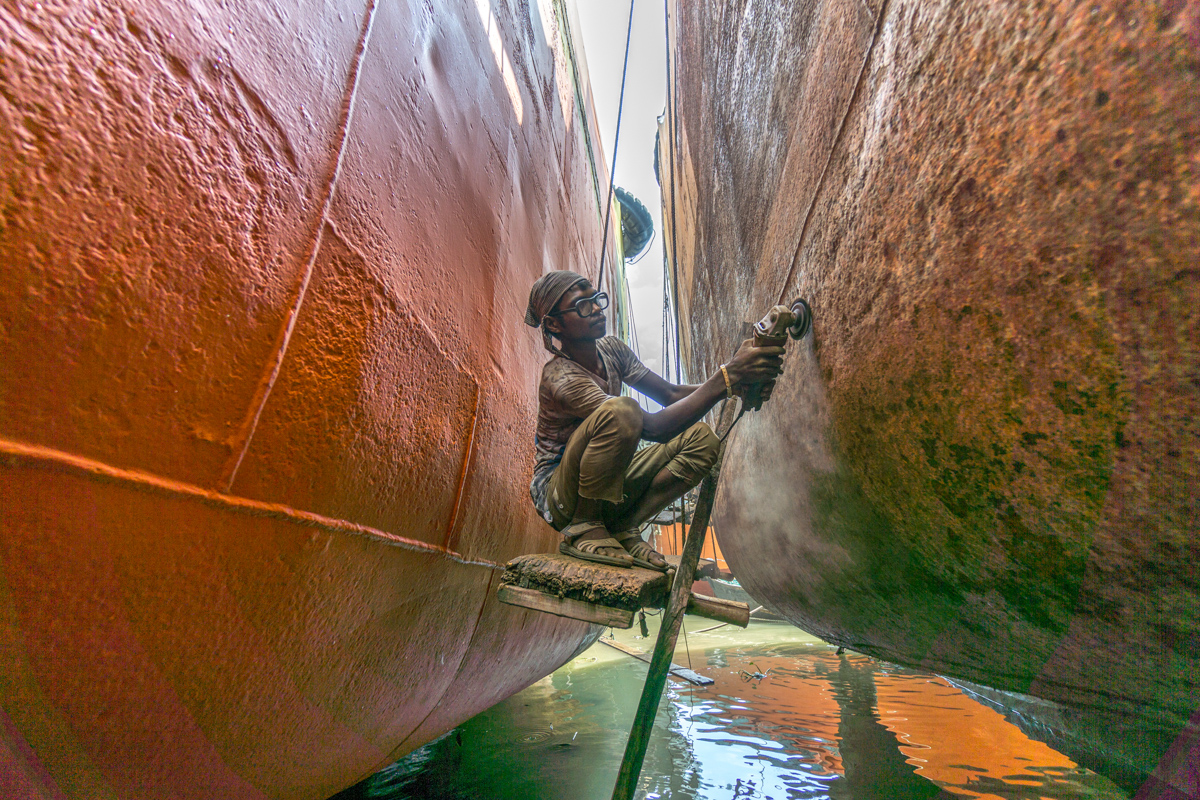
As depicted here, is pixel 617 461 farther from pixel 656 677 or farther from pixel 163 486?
pixel 163 486

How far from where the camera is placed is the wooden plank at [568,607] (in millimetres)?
1529

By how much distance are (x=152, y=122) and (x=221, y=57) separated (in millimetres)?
237

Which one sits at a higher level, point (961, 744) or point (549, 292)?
point (549, 292)

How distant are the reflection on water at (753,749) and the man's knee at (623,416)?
78.6 inches

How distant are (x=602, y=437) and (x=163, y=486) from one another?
120 centimetres

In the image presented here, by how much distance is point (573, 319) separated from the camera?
2199 millimetres

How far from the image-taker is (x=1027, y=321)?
34.6 inches

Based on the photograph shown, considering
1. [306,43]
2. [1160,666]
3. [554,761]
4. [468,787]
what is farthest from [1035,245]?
[554,761]

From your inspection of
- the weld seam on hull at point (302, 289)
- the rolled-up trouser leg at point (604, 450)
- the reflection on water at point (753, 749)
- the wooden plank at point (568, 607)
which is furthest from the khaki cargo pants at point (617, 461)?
the reflection on water at point (753, 749)

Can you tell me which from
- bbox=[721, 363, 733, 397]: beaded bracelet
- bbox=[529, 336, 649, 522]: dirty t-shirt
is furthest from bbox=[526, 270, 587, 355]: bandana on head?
bbox=[721, 363, 733, 397]: beaded bracelet

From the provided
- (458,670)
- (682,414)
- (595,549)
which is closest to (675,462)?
(682,414)

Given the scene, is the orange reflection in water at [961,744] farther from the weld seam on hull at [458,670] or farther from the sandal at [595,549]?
the weld seam on hull at [458,670]

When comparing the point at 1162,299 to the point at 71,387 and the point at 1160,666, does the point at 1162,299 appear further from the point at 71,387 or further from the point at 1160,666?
the point at 71,387

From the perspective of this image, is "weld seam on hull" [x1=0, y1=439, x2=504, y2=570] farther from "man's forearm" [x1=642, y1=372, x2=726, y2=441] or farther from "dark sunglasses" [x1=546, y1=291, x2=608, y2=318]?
"dark sunglasses" [x1=546, y1=291, x2=608, y2=318]
